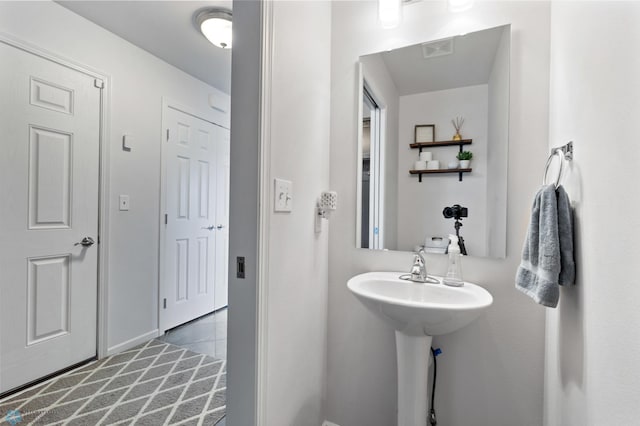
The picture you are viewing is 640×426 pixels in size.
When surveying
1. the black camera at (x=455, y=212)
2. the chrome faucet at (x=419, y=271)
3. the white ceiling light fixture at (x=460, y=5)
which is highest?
the white ceiling light fixture at (x=460, y=5)

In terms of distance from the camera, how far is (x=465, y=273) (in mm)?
1279

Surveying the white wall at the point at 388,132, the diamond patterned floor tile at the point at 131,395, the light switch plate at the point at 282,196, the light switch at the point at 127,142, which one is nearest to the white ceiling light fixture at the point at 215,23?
the light switch at the point at 127,142

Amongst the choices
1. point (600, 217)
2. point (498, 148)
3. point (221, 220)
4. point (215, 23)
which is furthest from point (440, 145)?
point (221, 220)

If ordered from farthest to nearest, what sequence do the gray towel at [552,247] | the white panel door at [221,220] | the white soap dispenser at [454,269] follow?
the white panel door at [221,220]
the white soap dispenser at [454,269]
the gray towel at [552,247]

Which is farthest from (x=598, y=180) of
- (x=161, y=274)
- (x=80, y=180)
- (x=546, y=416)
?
(x=161, y=274)

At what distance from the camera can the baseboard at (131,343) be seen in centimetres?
221

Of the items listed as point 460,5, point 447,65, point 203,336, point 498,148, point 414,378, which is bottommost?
point 203,336

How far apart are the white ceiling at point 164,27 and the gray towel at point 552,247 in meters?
2.09

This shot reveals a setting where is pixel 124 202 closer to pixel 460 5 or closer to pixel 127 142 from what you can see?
pixel 127 142

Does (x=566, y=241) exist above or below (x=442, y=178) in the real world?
below

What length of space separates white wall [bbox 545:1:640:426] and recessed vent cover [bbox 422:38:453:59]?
15.8 inches

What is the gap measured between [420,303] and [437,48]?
3.76 feet

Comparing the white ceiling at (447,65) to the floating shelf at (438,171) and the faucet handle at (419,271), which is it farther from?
the faucet handle at (419,271)

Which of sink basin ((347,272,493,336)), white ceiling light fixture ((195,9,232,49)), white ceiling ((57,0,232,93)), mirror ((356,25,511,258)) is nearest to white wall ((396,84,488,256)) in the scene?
mirror ((356,25,511,258))
